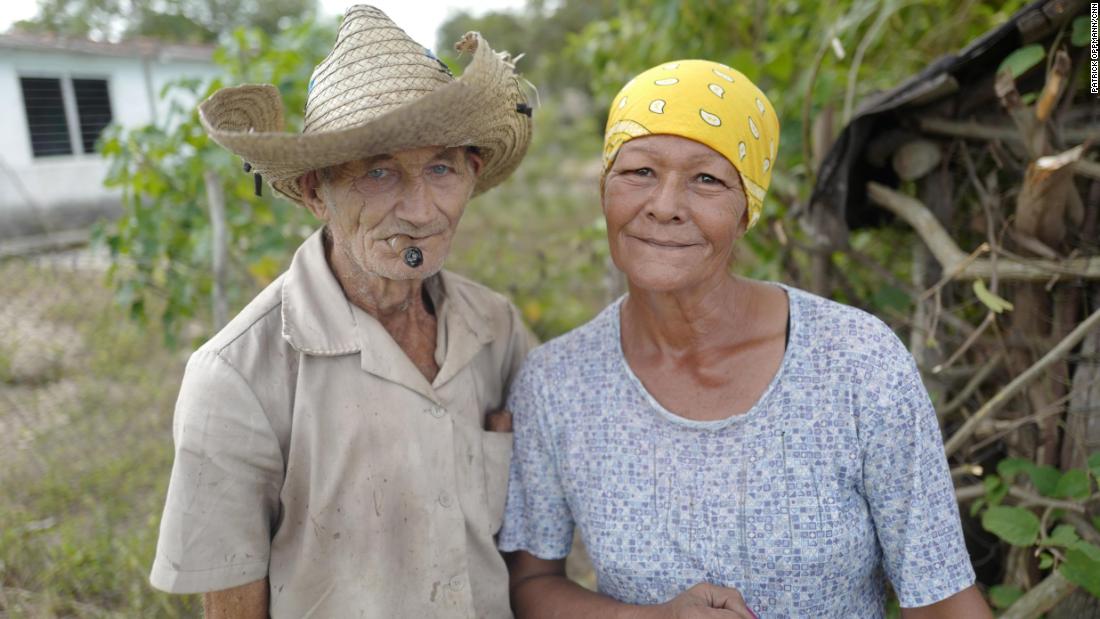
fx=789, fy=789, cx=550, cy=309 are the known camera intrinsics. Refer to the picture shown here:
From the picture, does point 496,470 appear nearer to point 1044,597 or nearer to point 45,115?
point 1044,597

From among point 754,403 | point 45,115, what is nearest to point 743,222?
point 754,403

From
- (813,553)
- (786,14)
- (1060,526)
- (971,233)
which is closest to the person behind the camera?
(813,553)

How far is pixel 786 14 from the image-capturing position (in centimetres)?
391

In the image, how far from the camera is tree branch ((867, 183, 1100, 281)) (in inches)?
83.0

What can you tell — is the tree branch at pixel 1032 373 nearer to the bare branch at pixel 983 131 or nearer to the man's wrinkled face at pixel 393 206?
the bare branch at pixel 983 131

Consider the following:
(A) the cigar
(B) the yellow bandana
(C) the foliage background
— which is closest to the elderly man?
(A) the cigar

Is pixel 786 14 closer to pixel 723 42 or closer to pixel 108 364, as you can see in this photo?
pixel 723 42

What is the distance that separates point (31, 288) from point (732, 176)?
5635mm

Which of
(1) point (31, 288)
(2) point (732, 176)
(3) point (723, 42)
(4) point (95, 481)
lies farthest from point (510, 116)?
(1) point (31, 288)

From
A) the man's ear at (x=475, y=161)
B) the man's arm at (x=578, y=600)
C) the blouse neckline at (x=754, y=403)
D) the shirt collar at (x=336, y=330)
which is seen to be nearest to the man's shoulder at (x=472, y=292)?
the shirt collar at (x=336, y=330)

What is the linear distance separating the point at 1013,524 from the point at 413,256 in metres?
1.59

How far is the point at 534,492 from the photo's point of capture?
6.15 feet

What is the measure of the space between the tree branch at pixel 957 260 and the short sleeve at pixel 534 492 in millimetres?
1260

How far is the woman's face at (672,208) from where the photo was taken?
1.62 metres
